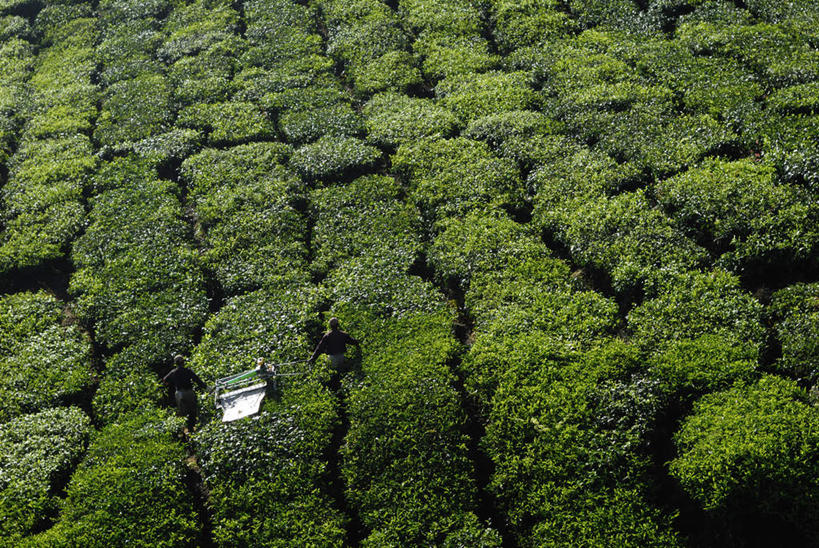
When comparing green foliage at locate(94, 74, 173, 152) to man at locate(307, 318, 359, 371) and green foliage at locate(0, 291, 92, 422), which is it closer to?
green foliage at locate(0, 291, 92, 422)

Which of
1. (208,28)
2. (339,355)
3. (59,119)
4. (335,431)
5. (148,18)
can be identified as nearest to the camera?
(335,431)

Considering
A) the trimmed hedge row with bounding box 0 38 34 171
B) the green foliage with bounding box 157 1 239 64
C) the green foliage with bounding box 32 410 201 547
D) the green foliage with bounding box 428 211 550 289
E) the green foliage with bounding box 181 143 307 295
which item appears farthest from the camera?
the green foliage with bounding box 157 1 239 64

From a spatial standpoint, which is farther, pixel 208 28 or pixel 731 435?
pixel 208 28

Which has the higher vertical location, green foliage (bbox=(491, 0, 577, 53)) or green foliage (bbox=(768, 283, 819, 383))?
green foliage (bbox=(491, 0, 577, 53))

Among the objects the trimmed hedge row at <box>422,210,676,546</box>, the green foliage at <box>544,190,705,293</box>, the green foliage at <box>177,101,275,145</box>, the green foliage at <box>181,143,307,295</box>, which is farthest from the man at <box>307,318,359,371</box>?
the green foliage at <box>177,101,275,145</box>

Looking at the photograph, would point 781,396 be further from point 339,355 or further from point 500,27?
point 500,27

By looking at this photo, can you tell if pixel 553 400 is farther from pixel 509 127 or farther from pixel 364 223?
pixel 509 127

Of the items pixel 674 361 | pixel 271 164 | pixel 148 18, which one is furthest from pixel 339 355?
pixel 148 18
